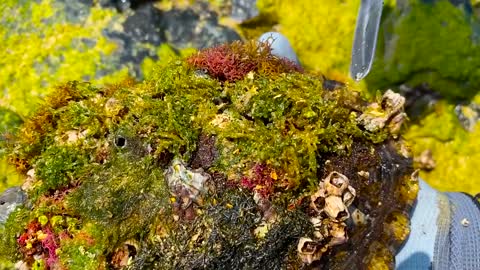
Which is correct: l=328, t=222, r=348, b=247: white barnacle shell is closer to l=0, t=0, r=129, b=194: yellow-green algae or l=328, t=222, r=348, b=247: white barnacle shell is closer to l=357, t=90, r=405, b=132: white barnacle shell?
l=357, t=90, r=405, b=132: white barnacle shell

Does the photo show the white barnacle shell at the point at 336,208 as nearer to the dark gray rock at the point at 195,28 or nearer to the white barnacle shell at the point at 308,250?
the white barnacle shell at the point at 308,250

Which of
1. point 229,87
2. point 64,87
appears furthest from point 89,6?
point 229,87

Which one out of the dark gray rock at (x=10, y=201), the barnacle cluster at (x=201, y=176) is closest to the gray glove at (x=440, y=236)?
the barnacle cluster at (x=201, y=176)

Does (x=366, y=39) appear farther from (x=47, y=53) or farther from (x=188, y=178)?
(x=47, y=53)

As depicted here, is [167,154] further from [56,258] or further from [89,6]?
[89,6]

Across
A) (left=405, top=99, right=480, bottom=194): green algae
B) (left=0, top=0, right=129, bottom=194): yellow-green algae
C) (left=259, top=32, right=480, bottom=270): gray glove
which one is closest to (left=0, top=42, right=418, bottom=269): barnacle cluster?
(left=259, top=32, right=480, bottom=270): gray glove

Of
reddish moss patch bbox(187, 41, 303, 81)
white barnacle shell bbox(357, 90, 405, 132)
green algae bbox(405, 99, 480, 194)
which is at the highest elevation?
reddish moss patch bbox(187, 41, 303, 81)

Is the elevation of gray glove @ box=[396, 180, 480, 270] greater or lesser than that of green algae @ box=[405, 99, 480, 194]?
greater

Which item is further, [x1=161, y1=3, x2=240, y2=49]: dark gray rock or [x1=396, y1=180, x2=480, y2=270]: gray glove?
[x1=161, y1=3, x2=240, y2=49]: dark gray rock
